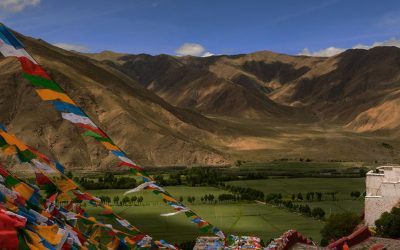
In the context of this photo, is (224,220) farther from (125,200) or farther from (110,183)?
(110,183)

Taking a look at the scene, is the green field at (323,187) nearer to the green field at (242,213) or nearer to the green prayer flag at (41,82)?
the green field at (242,213)

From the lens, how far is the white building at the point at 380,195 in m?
28.9

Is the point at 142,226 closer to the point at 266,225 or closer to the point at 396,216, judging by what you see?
the point at 266,225

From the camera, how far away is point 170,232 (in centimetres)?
4500

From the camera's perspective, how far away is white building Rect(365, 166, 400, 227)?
94.7ft

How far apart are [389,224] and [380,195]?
3.29 metres

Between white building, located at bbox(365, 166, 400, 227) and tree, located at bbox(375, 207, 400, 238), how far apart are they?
145 centimetres

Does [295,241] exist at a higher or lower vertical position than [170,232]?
higher

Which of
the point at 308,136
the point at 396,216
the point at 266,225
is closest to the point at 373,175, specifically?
the point at 396,216

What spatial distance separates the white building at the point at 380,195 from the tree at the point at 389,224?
4.76ft

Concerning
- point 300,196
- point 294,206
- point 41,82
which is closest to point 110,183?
point 300,196

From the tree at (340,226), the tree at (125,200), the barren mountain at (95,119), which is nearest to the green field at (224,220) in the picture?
the tree at (125,200)

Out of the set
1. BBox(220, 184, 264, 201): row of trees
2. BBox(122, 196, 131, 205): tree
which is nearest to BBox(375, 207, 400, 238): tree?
BBox(220, 184, 264, 201): row of trees

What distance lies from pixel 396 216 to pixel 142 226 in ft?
87.7
